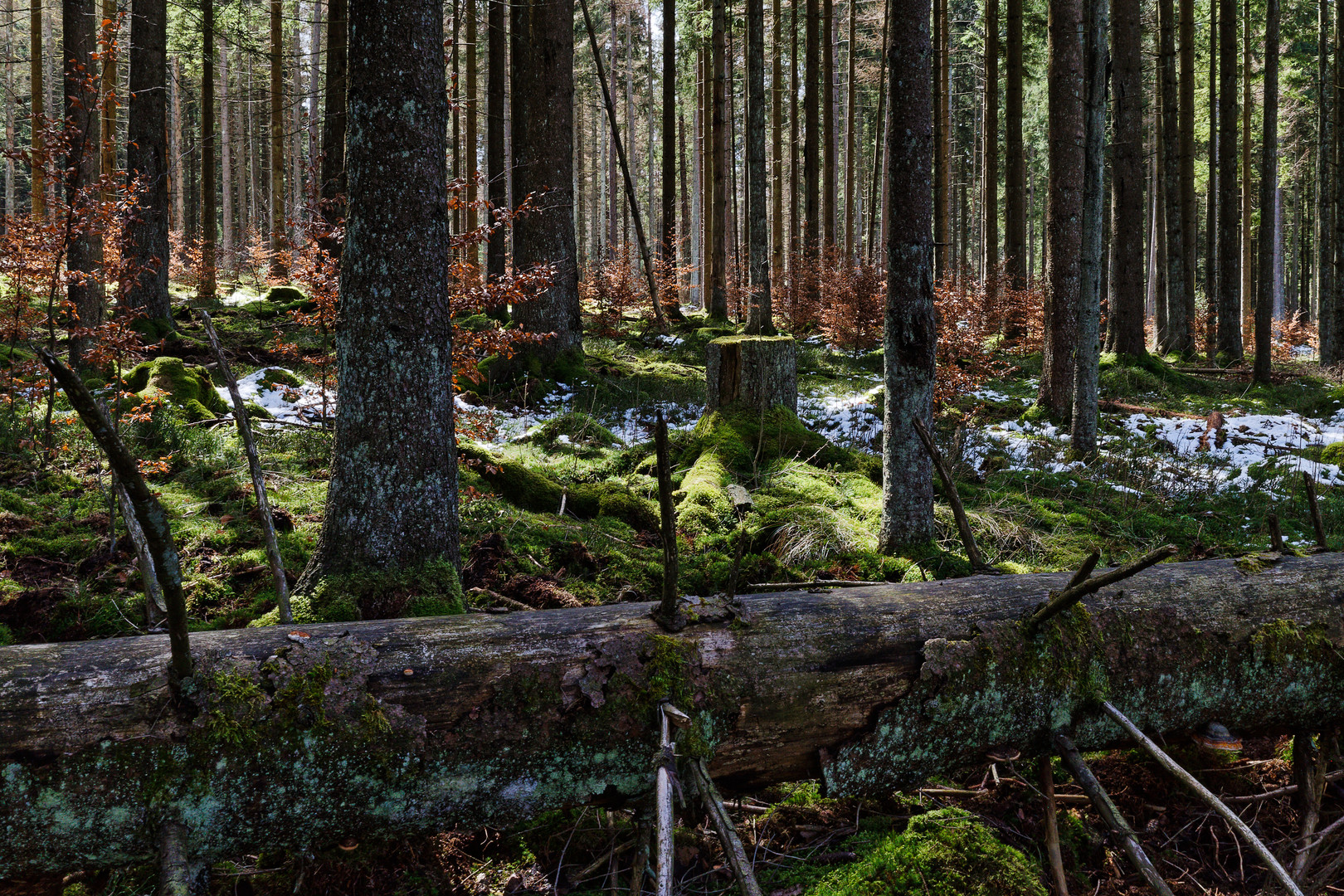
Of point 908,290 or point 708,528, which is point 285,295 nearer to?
point 708,528

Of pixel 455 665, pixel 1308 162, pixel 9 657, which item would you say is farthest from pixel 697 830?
pixel 1308 162

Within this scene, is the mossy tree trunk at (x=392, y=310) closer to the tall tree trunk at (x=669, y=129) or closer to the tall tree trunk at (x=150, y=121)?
the tall tree trunk at (x=150, y=121)

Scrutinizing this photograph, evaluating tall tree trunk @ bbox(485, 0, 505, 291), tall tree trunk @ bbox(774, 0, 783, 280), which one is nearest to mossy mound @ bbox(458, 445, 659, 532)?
tall tree trunk @ bbox(485, 0, 505, 291)

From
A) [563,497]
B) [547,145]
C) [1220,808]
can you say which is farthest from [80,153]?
[1220,808]

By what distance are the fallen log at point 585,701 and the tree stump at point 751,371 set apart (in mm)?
4323

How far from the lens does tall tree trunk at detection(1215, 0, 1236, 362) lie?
12977mm

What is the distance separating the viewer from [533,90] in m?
9.25

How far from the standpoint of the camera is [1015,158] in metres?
15.5

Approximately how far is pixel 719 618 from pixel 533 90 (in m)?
8.65

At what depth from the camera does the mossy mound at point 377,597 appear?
3.25 meters

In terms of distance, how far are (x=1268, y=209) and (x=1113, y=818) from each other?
605 inches

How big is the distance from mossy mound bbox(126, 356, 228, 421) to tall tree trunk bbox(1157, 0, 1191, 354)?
16.3 metres

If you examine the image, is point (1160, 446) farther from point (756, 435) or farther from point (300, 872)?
point (300, 872)

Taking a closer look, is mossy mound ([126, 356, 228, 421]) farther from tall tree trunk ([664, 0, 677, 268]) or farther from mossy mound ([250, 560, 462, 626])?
tall tree trunk ([664, 0, 677, 268])
